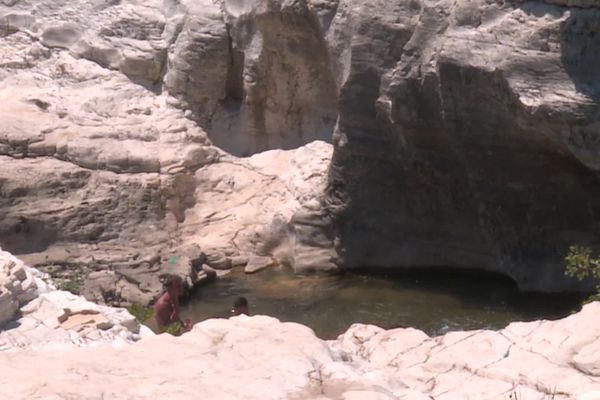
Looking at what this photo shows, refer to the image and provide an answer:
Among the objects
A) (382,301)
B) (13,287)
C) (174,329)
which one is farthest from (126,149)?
(13,287)

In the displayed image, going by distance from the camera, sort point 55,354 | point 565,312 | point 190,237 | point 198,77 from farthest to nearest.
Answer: point 198,77 → point 190,237 → point 565,312 → point 55,354

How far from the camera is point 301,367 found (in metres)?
4.66

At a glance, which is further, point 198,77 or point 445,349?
point 198,77

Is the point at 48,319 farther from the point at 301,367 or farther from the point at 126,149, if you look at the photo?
the point at 126,149

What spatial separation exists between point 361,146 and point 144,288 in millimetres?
2518

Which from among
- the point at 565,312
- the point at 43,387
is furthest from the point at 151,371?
the point at 565,312

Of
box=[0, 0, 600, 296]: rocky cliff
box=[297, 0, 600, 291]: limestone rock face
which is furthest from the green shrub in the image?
box=[297, 0, 600, 291]: limestone rock face

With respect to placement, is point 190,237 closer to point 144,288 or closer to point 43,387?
point 144,288

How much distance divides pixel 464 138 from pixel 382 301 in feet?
5.59

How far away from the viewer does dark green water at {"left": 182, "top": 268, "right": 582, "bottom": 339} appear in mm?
9938

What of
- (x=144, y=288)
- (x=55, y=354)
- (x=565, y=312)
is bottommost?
(x=144, y=288)

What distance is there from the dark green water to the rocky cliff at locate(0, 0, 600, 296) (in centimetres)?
20

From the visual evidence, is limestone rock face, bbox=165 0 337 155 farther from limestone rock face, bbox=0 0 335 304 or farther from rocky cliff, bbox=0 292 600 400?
rocky cliff, bbox=0 292 600 400

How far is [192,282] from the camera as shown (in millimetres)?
11227
